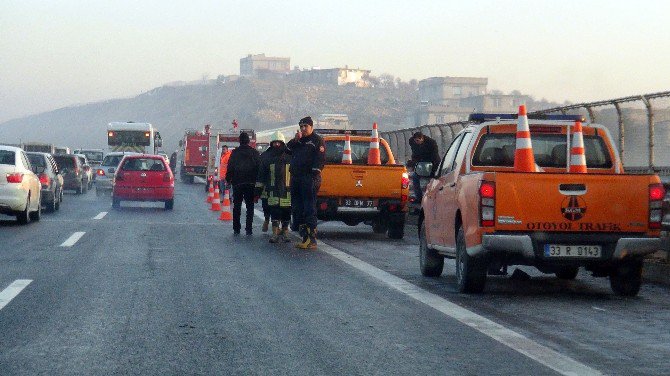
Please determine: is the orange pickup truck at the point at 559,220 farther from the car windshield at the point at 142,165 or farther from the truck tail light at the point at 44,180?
the car windshield at the point at 142,165

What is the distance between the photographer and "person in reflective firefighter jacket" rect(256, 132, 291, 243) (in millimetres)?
19502

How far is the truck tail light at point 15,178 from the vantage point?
2256 centimetres

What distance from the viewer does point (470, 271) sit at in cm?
Answer: 1136

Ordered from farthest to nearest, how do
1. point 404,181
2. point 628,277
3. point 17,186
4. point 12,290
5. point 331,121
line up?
point 331,121 → point 17,186 → point 404,181 → point 628,277 → point 12,290

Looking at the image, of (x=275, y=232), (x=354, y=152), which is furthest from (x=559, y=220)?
(x=354, y=152)

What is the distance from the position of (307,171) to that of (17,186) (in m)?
7.47

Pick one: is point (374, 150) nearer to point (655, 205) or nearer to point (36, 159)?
point (655, 205)

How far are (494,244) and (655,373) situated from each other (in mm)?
3845

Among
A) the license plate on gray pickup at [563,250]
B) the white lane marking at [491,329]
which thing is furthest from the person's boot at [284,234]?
the license plate on gray pickup at [563,250]

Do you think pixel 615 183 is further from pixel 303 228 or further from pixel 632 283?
pixel 303 228

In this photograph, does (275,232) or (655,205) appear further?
(275,232)

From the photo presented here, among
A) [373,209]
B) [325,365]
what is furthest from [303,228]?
[325,365]

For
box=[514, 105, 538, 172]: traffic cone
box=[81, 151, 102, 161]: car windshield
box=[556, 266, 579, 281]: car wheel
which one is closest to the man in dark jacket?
box=[556, 266, 579, 281]: car wheel

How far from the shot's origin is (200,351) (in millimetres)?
7598
